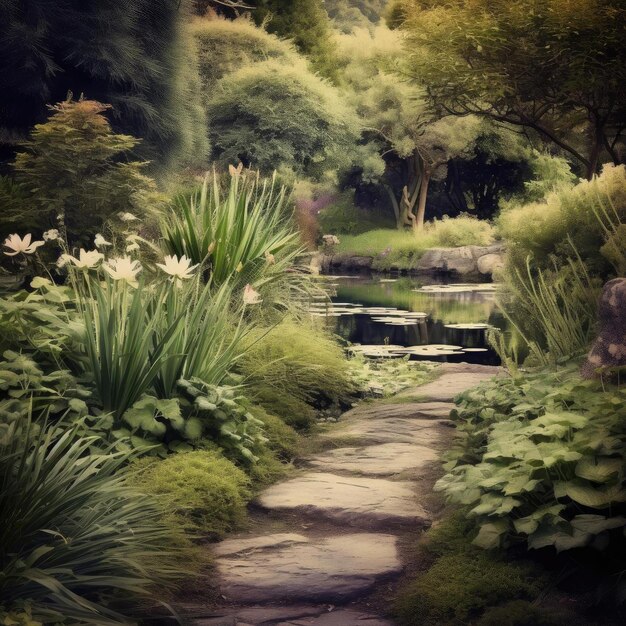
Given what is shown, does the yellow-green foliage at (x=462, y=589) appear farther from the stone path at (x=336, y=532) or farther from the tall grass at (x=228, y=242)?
the tall grass at (x=228, y=242)

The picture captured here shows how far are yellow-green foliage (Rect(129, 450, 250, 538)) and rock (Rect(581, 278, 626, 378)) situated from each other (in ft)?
6.05

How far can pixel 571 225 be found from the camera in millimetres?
7812

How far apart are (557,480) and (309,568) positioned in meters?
1.02

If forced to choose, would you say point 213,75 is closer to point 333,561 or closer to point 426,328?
point 426,328

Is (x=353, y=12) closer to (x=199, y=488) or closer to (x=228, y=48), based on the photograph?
(x=228, y=48)

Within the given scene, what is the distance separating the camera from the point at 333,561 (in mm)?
3684

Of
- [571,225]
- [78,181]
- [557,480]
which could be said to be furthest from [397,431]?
[78,181]

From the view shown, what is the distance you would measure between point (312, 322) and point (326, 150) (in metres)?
18.3

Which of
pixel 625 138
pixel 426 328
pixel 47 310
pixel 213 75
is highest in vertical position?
pixel 213 75

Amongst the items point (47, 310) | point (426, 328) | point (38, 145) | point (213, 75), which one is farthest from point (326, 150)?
point (47, 310)

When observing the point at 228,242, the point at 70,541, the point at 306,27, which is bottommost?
the point at 70,541

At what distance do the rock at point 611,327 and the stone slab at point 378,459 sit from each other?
1.13 m

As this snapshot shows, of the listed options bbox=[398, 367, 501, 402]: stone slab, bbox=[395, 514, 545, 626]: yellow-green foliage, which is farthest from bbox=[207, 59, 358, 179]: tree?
bbox=[395, 514, 545, 626]: yellow-green foliage

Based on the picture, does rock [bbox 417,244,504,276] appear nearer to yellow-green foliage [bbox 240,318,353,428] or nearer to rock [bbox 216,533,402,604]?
yellow-green foliage [bbox 240,318,353,428]
